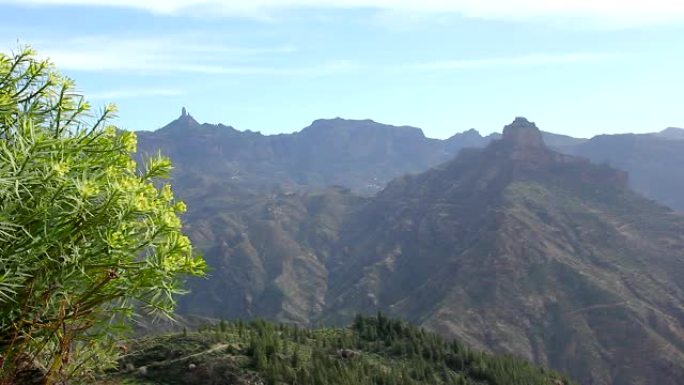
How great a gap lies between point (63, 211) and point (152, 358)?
47.6 ft

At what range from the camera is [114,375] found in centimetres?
1886

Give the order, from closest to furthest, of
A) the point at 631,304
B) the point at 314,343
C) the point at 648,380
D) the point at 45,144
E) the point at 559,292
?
the point at 45,144
the point at 314,343
the point at 648,380
the point at 631,304
the point at 559,292

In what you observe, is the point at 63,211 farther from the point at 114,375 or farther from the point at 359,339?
the point at 359,339

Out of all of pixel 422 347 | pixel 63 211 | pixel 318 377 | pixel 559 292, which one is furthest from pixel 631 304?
pixel 63 211

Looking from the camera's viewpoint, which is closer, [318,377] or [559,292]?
[318,377]

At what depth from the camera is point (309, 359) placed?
23906 millimetres

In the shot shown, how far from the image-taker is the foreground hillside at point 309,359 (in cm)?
1986

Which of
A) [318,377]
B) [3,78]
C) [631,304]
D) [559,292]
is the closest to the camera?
[3,78]

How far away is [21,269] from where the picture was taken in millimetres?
7906

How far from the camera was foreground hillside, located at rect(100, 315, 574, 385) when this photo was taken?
19.9 m

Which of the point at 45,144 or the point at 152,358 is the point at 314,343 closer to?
the point at 152,358

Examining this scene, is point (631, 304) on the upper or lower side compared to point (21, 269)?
lower

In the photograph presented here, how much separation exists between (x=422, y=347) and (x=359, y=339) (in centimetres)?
367

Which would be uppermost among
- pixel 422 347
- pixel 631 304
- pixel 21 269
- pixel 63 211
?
pixel 63 211
